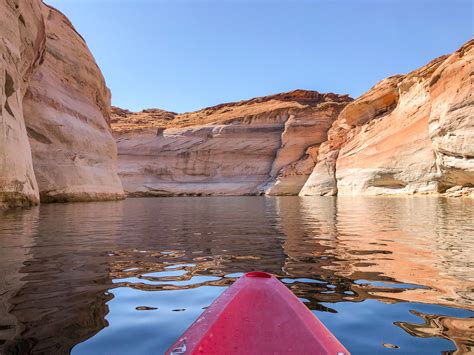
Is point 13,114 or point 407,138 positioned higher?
point 407,138

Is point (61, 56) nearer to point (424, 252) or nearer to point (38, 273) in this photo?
point (38, 273)

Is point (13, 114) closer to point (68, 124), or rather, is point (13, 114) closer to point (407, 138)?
point (68, 124)

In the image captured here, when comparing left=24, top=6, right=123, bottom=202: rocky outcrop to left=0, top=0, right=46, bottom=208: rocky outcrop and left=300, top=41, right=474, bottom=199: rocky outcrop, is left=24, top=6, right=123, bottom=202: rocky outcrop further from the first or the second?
left=300, top=41, right=474, bottom=199: rocky outcrop

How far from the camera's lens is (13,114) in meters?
11.8

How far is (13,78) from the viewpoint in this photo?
11.8 meters

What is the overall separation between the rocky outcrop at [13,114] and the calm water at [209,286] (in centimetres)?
543

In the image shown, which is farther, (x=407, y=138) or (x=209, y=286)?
(x=407, y=138)

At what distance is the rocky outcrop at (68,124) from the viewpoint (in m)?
17.2

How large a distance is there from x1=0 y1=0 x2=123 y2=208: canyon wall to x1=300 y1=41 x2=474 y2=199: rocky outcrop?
18.1 m

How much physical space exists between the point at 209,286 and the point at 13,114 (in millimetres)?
11576

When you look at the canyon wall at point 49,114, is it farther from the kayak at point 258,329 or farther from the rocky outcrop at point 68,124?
the kayak at point 258,329

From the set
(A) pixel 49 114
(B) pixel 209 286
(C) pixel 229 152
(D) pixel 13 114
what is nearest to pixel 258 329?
(B) pixel 209 286

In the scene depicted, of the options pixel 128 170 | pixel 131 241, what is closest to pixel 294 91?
pixel 128 170

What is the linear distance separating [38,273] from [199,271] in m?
1.56
